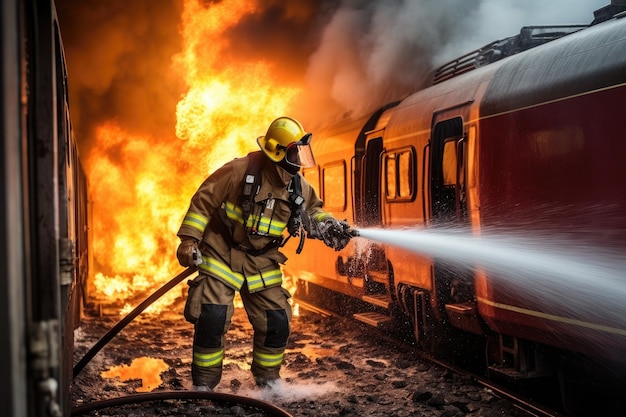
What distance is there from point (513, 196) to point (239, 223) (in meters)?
2.19

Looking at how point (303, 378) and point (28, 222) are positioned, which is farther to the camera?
point (303, 378)

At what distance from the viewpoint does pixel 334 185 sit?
8.69 m

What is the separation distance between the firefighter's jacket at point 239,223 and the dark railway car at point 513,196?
167 cm

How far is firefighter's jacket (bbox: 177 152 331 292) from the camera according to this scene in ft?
17.0

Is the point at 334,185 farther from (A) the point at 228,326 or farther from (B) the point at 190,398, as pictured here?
(B) the point at 190,398

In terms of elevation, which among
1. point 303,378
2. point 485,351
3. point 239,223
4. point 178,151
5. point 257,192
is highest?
point 178,151

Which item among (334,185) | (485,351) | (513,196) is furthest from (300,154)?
(334,185)

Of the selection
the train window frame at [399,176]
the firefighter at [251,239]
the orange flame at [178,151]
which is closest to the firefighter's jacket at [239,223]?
the firefighter at [251,239]

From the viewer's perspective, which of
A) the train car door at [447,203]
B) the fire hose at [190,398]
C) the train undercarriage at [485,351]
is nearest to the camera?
the fire hose at [190,398]

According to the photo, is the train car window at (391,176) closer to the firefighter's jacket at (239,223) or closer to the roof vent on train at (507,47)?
the roof vent on train at (507,47)

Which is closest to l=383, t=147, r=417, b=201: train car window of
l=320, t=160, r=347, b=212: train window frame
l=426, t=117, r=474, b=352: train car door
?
l=426, t=117, r=474, b=352: train car door

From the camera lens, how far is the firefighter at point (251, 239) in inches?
201

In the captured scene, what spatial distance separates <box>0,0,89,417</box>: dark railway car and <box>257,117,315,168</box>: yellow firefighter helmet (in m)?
2.92

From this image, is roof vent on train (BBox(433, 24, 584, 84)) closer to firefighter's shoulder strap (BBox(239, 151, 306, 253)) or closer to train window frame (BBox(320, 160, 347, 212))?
train window frame (BBox(320, 160, 347, 212))
